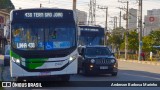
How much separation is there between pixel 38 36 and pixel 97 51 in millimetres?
7666

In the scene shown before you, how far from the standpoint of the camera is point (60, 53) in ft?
57.6

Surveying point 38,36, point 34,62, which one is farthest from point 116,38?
point 34,62

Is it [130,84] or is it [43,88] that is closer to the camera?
[43,88]

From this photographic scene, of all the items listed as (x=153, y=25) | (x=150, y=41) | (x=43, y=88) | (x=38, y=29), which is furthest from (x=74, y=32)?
(x=153, y=25)

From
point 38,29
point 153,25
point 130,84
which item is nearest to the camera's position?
point 38,29

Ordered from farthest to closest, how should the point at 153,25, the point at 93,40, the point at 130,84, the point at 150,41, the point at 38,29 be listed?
the point at 153,25 < the point at 150,41 < the point at 93,40 < the point at 130,84 < the point at 38,29

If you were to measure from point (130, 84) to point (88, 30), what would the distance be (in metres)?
16.2

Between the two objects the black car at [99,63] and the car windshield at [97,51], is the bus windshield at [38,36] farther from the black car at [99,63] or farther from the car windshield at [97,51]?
the car windshield at [97,51]

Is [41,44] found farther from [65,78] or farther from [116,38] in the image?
[116,38]

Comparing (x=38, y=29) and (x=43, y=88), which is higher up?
(x=38, y=29)

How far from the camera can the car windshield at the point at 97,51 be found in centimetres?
2442

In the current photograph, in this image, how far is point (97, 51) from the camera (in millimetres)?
24656

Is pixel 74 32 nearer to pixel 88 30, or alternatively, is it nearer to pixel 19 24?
pixel 19 24

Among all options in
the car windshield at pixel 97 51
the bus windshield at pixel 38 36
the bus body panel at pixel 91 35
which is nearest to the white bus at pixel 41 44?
the bus windshield at pixel 38 36
